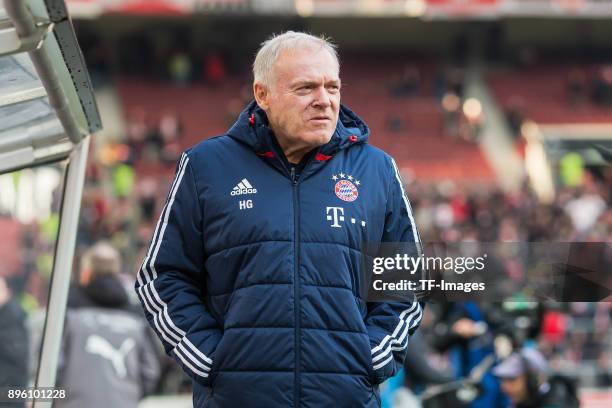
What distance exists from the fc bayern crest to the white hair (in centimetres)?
33

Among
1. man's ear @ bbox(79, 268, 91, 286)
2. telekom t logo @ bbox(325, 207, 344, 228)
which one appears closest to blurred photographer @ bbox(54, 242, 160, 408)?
man's ear @ bbox(79, 268, 91, 286)

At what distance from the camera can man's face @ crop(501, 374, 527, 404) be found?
637cm

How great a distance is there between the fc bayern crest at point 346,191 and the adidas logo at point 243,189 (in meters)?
0.23

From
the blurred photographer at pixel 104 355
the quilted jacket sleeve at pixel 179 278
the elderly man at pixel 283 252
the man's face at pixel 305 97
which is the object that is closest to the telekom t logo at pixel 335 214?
the elderly man at pixel 283 252

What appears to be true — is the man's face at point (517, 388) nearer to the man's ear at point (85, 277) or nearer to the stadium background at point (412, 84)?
the man's ear at point (85, 277)

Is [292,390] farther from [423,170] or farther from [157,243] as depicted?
[423,170]

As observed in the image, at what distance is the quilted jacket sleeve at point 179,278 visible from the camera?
3.30 meters

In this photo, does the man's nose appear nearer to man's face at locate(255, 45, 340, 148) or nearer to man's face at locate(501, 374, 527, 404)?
man's face at locate(255, 45, 340, 148)

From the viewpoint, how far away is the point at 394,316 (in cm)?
340

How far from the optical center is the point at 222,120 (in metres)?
31.8

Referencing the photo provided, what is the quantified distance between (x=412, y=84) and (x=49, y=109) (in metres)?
30.8

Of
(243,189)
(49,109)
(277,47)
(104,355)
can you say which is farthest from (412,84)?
(243,189)

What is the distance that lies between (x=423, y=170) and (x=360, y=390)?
86.2ft

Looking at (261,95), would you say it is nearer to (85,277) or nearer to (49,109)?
(49,109)
